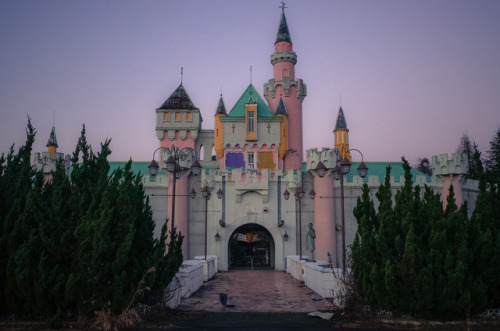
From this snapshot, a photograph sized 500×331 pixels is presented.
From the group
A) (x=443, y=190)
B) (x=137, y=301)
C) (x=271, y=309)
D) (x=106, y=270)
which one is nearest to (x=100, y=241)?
(x=106, y=270)

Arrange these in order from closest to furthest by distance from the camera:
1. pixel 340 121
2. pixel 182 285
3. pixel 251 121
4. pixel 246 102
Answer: pixel 182 285, pixel 251 121, pixel 246 102, pixel 340 121

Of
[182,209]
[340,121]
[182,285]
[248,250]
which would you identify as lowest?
[248,250]

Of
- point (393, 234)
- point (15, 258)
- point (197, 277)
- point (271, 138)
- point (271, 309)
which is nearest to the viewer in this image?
point (15, 258)

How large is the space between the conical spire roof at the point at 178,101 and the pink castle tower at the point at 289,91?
21.4 feet

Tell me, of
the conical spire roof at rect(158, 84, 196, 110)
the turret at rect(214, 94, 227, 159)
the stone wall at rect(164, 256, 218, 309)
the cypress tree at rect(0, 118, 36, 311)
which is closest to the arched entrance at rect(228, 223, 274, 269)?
the turret at rect(214, 94, 227, 159)

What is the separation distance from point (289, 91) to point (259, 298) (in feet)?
73.2

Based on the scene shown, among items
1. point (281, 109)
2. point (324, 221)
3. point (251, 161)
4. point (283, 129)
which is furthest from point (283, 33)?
point (324, 221)

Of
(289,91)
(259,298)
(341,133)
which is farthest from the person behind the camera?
(341,133)

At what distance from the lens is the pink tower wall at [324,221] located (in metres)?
27.7

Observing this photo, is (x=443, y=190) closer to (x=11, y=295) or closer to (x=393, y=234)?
(x=393, y=234)

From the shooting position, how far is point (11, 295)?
367 inches

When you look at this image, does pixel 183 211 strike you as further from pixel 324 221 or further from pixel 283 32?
pixel 283 32

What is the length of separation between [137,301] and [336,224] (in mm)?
20731

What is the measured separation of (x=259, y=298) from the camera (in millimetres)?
14656
